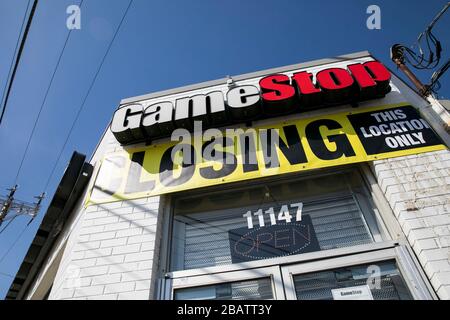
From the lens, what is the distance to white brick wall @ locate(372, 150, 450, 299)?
7.63 ft

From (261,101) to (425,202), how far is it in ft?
6.85

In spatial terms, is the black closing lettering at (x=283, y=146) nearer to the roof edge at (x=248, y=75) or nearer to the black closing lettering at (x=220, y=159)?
the black closing lettering at (x=220, y=159)

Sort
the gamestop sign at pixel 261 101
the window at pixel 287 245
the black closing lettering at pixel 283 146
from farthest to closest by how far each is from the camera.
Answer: the gamestop sign at pixel 261 101
the black closing lettering at pixel 283 146
the window at pixel 287 245

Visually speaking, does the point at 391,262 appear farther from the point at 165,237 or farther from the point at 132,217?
the point at 132,217

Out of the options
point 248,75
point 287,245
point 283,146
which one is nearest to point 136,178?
point 283,146

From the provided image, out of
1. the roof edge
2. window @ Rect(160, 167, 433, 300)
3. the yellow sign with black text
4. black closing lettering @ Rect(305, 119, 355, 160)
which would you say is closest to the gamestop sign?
the yellow sign with black text

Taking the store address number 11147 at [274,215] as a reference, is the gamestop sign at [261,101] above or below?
above

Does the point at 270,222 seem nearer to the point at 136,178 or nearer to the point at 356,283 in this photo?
the point at 356,283

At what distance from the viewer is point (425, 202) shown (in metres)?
2.69

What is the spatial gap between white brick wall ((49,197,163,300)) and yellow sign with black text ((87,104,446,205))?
0.79 ft

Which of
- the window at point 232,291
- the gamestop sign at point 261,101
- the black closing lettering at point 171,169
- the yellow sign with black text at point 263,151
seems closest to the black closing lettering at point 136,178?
the yellow sign with black text at point 263,151

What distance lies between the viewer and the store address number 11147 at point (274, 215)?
308 centimetres

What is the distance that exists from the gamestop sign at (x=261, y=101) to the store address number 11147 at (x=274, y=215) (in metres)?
1.27

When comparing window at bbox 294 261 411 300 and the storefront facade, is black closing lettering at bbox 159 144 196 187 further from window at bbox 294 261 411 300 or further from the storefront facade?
window at bbox 294 261 411 300
